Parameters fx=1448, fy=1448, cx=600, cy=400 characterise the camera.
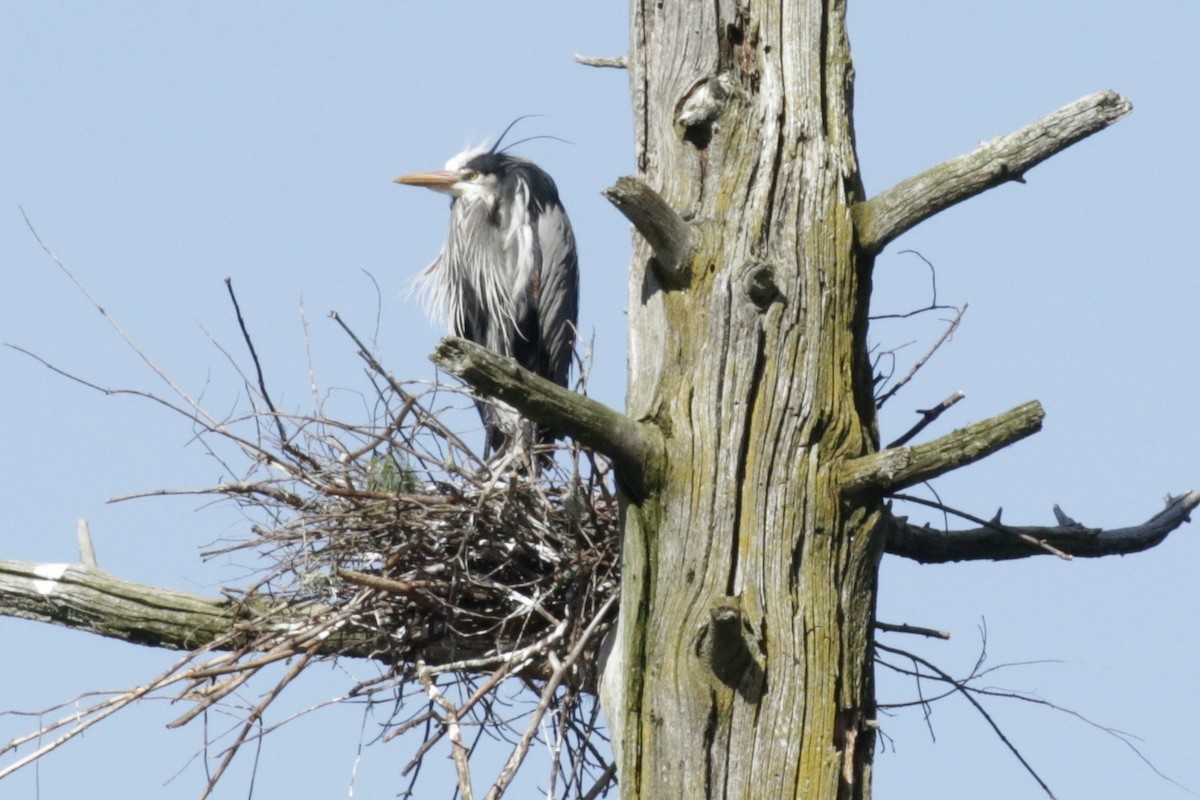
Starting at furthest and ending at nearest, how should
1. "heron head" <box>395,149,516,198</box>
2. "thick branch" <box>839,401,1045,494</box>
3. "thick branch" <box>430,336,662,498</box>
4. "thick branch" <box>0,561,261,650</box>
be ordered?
"heron head" <box>395,149,516,198</box> → "thick branch" <box>0,561,261,650</box> → "thick branch" <box>839,401,1045,494</box> → "thick branch" <box>430,336,662,498</box>

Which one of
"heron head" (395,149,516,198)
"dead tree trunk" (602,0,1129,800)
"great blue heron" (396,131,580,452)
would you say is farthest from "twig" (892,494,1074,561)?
"heron head" (395,149,516,198)

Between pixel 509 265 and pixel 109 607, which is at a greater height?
pixel 509 265

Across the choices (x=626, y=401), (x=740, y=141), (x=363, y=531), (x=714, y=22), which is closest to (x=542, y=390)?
(x=626, y=401)

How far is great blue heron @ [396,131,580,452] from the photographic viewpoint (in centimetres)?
589

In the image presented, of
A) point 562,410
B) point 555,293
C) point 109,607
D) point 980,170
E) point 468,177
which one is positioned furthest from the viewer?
point 468,177

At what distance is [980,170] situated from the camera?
9.43 feet

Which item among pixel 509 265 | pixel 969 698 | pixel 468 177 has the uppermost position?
pixel 468 177

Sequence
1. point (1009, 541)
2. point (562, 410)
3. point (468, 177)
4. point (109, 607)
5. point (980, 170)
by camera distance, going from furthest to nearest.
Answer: point (468, 177)
point (109, 607)
point (1009, 541)
point (980, 170)
point (562, 410)

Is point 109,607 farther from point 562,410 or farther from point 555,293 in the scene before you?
point 555,293

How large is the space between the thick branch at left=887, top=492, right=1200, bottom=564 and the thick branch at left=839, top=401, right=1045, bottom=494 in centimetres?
64

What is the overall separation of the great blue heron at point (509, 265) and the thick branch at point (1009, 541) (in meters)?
2.45

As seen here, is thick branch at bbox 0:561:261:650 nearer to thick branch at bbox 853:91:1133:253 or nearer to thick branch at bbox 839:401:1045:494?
thick branch at bbox 839:401:1045:494

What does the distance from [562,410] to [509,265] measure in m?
3.34

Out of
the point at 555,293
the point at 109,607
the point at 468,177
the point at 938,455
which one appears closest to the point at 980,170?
the point at 938,455
